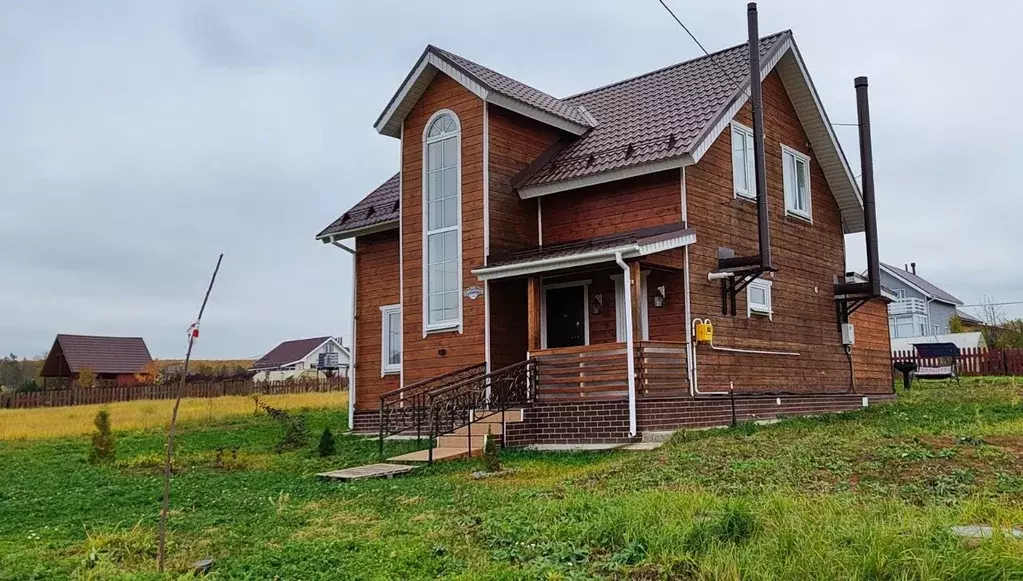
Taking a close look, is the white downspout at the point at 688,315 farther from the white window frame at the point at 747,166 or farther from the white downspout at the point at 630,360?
the white window frame at the point at 747,166

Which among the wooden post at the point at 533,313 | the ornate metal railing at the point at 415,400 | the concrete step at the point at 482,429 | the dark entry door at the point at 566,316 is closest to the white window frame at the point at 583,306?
the dark entry door at the point at 566,316

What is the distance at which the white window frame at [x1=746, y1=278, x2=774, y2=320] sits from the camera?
15.7m

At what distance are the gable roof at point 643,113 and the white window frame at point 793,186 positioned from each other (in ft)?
2.30

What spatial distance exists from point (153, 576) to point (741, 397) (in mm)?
11340

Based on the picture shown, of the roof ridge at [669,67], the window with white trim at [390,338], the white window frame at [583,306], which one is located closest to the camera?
the white window frame at [583,306]

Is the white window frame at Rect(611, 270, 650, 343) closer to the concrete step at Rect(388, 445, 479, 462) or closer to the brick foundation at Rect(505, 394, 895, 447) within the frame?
the brick foundation at Rect(505, 394, 895, 447)

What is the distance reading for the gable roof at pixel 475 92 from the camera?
15.6 metres

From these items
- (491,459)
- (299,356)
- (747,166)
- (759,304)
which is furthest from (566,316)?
(299,356)

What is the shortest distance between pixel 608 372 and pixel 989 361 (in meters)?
22.5

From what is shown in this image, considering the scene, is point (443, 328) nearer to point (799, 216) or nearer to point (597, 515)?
point (799, 216)

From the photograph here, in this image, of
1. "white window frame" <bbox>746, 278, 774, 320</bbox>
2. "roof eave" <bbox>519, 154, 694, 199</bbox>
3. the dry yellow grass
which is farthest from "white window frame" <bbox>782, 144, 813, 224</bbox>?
the dry yellow grass

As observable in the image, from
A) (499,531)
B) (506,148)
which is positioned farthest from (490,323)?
(499,531)

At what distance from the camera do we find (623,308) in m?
14.7

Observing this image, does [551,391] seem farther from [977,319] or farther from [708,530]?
[977,319]
